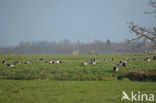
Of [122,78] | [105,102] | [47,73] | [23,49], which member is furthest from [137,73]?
[23,49]

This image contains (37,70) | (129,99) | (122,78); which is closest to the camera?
(129,99)

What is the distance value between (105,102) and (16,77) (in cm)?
1857

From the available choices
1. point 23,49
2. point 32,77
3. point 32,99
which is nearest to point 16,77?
point 32,77

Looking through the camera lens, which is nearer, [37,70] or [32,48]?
[37,70]

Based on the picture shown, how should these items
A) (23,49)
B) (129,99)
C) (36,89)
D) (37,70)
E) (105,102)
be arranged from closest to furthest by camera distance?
(105,102)
(129,99)
(36,89)
(37,70)
(23,49)

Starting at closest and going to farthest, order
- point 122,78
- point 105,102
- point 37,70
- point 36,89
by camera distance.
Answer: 1. point 105,102
2. point 36,89
3. point 122,78
4. point 37,70

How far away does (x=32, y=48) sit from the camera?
185 metres

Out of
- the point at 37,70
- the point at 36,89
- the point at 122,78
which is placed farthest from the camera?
the point at 37,70

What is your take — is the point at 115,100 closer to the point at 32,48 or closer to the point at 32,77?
the point at 32,77

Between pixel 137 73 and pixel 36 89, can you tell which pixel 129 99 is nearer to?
pixel 36 89

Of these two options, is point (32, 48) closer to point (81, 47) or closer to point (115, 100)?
point (81, 47)

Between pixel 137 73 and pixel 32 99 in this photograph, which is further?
pixel 137 73

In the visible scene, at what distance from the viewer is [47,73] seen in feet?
111

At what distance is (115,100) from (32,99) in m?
5.01
